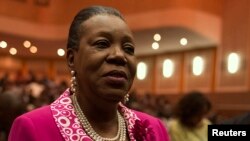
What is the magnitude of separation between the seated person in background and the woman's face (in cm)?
223

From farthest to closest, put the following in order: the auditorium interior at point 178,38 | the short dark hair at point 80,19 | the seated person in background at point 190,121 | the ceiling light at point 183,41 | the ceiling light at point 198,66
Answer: the ceiling light at point 198,66 → the ceiling light at point 183,41 → the auditorium interior at point 178,38 → the seated person in background at point 190,121 → the short dark hair at point 80,19

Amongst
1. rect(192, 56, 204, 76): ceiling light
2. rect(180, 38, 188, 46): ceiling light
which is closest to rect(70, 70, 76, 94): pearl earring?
rect(180, 38, 188, 46): ceiling light

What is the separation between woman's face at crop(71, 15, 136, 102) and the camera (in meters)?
1.28

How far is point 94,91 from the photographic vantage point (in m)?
1.30

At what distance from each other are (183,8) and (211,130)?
29.4ft

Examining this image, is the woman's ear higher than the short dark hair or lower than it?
lower

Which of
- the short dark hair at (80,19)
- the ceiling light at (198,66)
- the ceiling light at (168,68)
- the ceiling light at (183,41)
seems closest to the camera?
the short dark hair at (80,19)

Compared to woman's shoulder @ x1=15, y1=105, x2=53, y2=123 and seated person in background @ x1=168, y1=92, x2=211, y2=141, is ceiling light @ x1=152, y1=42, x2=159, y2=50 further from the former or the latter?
woman's shoulder @ x1=15, y1=105, x2=53, y2=123

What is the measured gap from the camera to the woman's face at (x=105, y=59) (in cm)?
128

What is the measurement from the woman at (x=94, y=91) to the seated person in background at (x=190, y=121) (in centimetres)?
209

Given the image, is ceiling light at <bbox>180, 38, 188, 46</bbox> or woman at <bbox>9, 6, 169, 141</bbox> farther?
ceiling light at <bbox>180, 38, 188, 46</bbox>

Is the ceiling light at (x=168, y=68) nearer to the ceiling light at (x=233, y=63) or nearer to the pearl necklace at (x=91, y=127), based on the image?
the ceiling light at (x=233, y=63)

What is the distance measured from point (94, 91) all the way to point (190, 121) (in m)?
2.37

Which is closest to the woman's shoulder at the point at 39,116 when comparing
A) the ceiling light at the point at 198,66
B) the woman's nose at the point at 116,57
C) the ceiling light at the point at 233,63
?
the woman's nose at the point at 116,57
